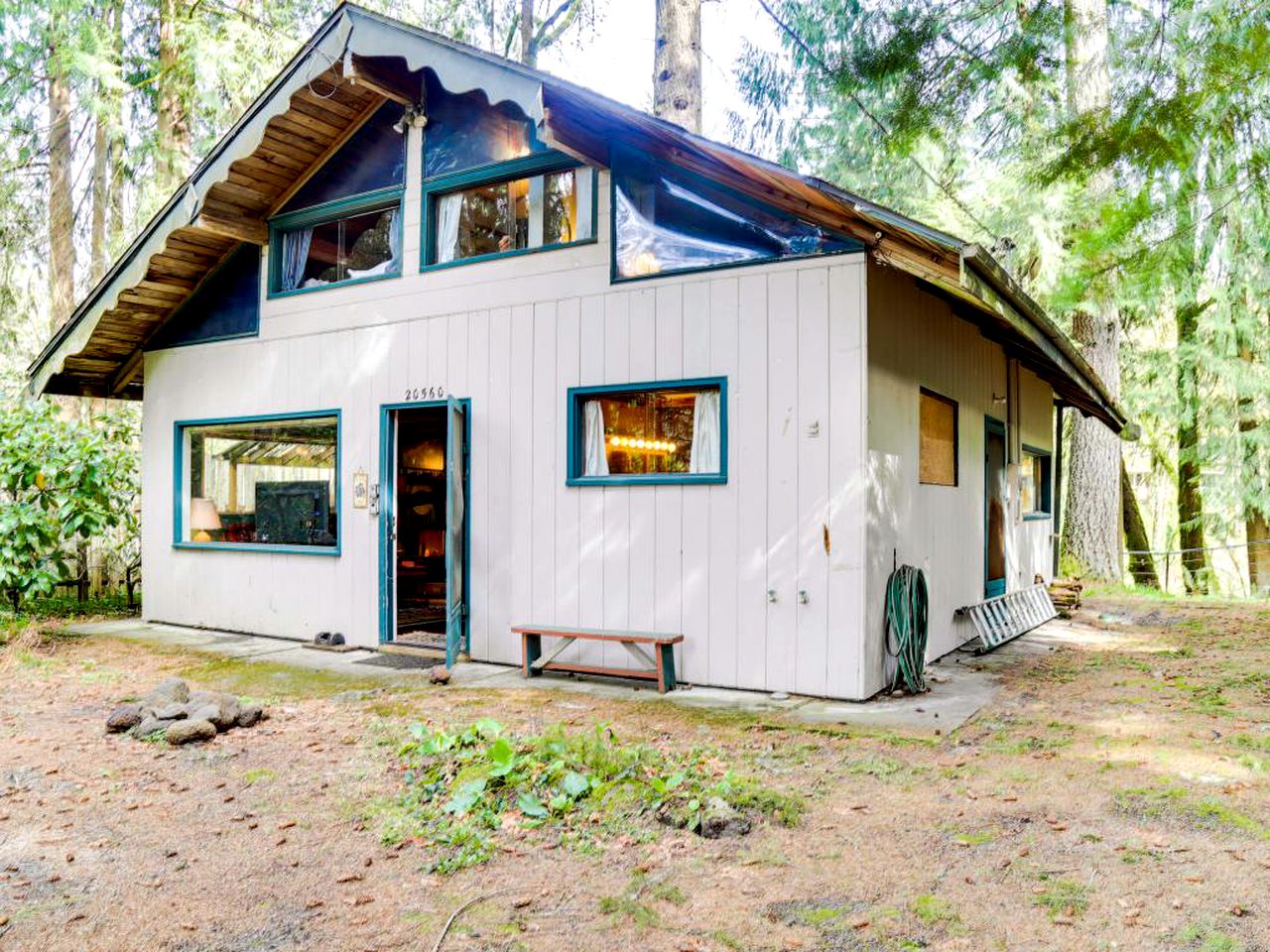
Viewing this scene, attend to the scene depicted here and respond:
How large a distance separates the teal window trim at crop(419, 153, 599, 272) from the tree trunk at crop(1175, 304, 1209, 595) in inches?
397

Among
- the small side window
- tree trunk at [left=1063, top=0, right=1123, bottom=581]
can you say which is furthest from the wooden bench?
tree trunk at [left=1063, top=0, right=1123, bottom=581]

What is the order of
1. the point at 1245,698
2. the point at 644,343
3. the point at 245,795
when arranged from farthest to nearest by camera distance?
the point at 644,343, the point at 1245,698, the point at 245,795

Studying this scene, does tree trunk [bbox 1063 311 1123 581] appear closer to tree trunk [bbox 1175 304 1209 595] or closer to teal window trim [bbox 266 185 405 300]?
tree trunk [bbox 1175 304 1209 595]

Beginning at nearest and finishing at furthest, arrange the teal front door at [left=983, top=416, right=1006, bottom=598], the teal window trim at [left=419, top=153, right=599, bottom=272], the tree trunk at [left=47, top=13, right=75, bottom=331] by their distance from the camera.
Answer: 1. the teal window trim at [left=419, top=153, right=599, bottom=272]
2. the teal front door at [left=983, top=416, right=1006, bottom=598]
3. the tree trunk at [left=47, top=13, right=75, bottom=331]

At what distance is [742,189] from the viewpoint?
19.4ft

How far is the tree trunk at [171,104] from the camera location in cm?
1134

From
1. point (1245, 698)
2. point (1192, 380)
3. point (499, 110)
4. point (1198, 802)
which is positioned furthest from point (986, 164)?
point (1198, 802)

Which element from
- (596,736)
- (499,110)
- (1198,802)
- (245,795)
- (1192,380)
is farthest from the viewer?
(1192,380)

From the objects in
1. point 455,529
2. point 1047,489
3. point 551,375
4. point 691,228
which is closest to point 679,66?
point 691,228

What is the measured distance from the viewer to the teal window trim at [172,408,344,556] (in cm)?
791

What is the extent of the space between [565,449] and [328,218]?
3428mm

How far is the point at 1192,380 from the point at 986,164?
501 cm

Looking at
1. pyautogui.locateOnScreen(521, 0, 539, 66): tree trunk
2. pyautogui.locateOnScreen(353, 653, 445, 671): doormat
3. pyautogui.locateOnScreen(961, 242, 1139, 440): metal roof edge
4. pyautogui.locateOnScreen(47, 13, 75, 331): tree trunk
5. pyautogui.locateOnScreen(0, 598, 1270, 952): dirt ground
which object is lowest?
pyautogui.locateOnScreen(0, 598, 1270, 952): dirt ground

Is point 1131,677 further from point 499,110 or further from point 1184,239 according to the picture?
point 499,110
